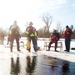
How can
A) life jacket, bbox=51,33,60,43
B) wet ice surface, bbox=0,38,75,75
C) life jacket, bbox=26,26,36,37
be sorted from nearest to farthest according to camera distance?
wet ice surface, bbox=0,38,75,75
life jacket, bbox=26,26,36,37
life jacket, bbox=51,33,60,43

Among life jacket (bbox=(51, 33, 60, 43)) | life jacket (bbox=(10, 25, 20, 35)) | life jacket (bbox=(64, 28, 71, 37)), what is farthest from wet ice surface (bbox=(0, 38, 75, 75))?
life jacket (bbox=(51, 33, 60, 43))

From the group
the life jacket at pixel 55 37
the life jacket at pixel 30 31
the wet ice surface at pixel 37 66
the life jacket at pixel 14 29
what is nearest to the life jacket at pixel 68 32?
the life jacket at pixel 55 37

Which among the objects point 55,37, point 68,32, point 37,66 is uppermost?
point 68,32

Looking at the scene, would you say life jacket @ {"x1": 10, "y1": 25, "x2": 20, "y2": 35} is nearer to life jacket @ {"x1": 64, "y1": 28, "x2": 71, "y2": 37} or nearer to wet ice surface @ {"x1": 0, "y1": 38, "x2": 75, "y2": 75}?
life jacket @ {"x1": 64, "y1": 28, "x2": 71, "y2": 37}

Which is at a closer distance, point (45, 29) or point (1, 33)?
point (1, 33)

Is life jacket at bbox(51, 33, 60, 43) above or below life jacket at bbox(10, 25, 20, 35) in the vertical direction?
below

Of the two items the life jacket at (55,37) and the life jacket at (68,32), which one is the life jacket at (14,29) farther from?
the life jacket at (68,32)

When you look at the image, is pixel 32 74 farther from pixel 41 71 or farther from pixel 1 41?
pixel 1 41

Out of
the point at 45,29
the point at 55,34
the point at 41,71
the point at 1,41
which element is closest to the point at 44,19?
the point at 45,29

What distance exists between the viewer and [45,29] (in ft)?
297

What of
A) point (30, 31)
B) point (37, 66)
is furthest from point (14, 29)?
point (37, 66)

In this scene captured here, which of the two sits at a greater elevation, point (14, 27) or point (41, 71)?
point (14, 27)

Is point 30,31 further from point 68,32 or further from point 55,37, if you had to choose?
point 68,32

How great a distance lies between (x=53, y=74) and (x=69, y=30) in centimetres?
1008
